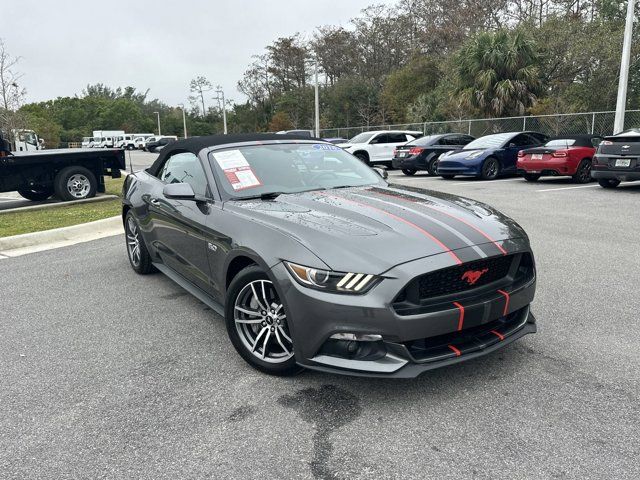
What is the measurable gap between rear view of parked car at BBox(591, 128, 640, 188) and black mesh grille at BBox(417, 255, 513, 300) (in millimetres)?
9545

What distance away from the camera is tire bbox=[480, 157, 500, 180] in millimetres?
14852

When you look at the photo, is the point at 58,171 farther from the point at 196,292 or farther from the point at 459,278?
the point at 459,278

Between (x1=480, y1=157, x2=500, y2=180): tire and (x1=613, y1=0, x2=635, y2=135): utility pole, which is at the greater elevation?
(x1=613, y1=0, x2=635, y2=135): utility pole

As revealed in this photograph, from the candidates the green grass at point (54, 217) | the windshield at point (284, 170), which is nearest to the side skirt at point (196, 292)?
the windshield at point (284, 170)

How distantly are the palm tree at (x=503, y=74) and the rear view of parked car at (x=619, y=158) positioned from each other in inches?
566

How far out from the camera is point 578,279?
5.05 metres

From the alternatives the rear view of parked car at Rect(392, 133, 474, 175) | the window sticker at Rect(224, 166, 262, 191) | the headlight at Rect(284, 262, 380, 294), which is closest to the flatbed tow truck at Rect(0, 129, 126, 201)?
the window sticker at Rect(224, 166, 262, 191)

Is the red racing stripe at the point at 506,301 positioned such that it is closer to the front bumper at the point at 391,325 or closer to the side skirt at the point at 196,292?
the front bumper at the point at 391,325

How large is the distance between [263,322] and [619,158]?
1055 centimetres

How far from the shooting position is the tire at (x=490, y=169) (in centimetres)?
1485

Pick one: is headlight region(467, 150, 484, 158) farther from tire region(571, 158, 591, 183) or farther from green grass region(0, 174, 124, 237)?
green grass region(0, 174, 124, 237)

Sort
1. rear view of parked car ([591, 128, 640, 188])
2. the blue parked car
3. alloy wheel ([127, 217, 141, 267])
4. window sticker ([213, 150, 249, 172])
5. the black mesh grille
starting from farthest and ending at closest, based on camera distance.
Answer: the blue parked car
rear view of parked car ([591, 128, 640, 188])
alloy wheel ([127, 217, 141, 267])
window sticker ([213, 150, 249, 172])
the black mesh grille

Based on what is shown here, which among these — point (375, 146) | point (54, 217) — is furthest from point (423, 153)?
point (54, 217)

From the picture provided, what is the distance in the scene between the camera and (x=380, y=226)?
10.3 feet
